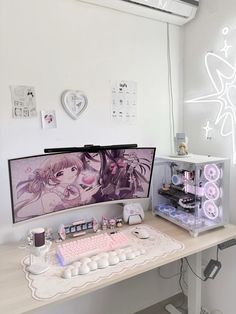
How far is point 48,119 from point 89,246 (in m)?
0.74

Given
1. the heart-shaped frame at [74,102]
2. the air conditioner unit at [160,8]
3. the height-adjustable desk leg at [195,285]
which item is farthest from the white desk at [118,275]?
the air conditioner unit at [160,8]

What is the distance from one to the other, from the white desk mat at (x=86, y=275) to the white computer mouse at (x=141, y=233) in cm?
2

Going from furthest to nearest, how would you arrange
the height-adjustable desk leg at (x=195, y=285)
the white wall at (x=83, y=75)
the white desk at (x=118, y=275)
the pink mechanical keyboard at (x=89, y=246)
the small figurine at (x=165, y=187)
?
the small figurine at (x=165, y=187) → the height-adjustable desk leg at (x=195, y=285) → the white wall at (x=83, y=75) → the pink mechanical keyboard at (x=89, y=246) → the white desk at (x=118, y=275)

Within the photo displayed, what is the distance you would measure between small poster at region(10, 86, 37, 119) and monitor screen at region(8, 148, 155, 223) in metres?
0.29

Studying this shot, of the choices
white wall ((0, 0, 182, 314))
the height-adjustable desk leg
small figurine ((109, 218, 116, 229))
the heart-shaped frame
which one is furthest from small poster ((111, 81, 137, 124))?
the height-adjustable desk leg

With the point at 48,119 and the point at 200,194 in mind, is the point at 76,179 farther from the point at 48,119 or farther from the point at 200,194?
the point at 200,194

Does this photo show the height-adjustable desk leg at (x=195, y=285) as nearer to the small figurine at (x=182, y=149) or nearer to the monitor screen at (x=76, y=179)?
the monitor screen at (x=76, y=179)

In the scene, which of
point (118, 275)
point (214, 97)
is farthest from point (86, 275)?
point (214, 97)

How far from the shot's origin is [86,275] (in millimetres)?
1029

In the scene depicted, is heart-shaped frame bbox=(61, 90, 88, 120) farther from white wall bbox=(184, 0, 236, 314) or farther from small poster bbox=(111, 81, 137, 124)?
white wall bbox=(184, 0, 236, 314)

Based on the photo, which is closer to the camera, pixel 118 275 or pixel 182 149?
pixel 118 275

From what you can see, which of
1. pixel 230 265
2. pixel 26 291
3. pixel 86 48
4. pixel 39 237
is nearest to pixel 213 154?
pixel 230 265

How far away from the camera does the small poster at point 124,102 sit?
1.60m

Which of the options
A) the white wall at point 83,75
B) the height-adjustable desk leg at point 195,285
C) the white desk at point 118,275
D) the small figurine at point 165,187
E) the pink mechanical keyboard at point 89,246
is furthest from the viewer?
the small figurine at point 165,187
